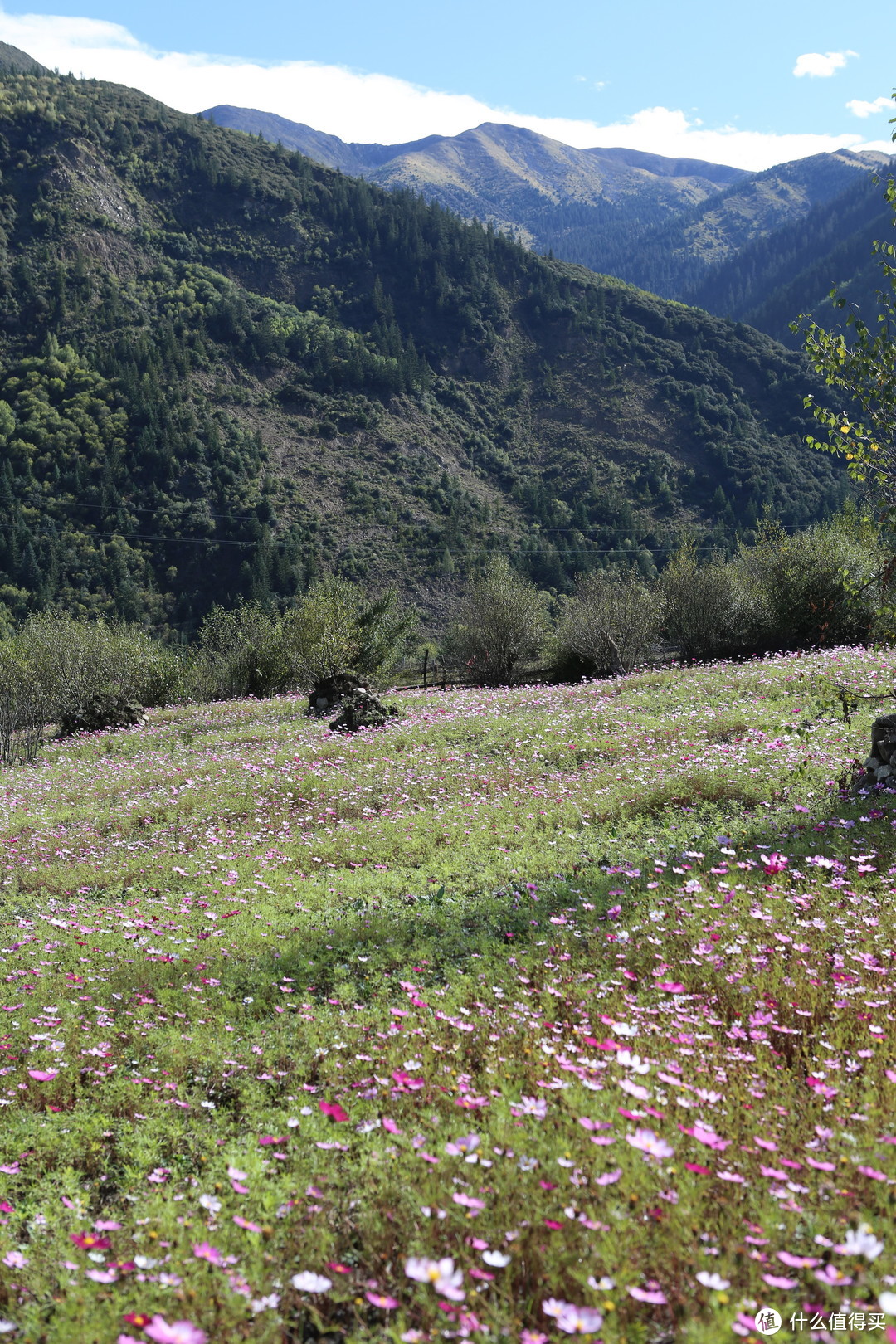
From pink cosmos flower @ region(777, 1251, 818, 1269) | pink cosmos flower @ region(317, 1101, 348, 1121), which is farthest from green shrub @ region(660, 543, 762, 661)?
pink cosmos flower @ region(777, 1251, 818, 1269)

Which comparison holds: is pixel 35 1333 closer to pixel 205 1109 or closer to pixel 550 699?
Answer: pixel 205 1109

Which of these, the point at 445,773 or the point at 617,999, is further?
the point at 445,773

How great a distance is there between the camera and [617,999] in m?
5.25

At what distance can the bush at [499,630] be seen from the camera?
156ft

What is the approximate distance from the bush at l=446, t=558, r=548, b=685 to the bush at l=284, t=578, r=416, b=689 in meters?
4.32

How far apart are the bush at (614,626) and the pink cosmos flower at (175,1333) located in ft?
121

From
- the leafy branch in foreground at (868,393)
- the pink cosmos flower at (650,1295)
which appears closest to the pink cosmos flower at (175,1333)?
the pink cosmos flower at (650,1295)

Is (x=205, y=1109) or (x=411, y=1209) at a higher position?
(x=411, y=1209)

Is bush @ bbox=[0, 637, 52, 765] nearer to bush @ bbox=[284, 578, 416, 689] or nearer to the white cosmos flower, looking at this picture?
bush @ bbox=[284, 578, 416, 689]

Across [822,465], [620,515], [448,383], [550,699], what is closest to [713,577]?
[550,699]

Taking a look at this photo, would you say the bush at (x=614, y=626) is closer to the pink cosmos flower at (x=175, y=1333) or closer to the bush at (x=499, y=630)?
the bush at (x=499, y=630)

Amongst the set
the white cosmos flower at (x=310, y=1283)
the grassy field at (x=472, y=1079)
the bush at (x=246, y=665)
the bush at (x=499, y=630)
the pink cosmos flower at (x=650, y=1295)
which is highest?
the pink cosmos flower at (x=650, y=1295)

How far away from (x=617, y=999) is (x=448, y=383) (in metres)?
184

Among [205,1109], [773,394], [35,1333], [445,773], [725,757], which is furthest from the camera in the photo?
[773,394]
